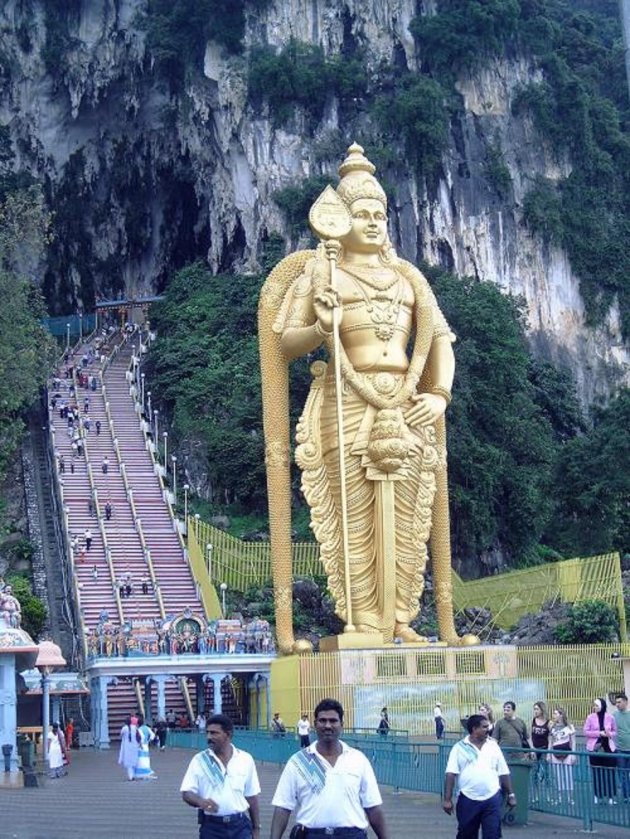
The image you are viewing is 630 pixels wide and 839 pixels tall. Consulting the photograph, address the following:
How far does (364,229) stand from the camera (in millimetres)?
18266

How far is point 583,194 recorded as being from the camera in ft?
136

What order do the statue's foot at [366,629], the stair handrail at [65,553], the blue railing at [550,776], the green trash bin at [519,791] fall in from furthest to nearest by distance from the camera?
1. the stair handrail at [65,553]
2. the statue's foot at [366,629]
3. the green trash bin at [519,791]
4. the blue railing at [550,776]

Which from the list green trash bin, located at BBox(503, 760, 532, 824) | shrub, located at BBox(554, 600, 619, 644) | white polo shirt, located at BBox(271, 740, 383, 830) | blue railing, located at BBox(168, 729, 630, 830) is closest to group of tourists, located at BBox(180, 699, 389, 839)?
white polo shirt, located at BBox(271, 740, 383, 830)

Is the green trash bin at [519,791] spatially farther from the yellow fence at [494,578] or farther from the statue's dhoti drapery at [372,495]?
the yellow fence at [494,578]

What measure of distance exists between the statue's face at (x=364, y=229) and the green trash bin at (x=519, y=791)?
31.9 ft

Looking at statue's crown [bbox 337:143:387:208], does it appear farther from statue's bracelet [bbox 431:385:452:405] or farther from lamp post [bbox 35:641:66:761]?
lamp post [bbox 35:641:66:761]

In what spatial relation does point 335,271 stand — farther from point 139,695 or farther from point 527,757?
point 139,695

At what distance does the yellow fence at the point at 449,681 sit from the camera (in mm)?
16500

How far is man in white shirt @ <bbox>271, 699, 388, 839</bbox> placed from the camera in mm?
5387

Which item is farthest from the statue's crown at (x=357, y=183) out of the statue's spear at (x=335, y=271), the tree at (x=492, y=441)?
the tree at (x=492, y=441)

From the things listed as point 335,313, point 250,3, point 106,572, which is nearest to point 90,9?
point 250,3

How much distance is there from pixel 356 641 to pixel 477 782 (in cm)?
1011

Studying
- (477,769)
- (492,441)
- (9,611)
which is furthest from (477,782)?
(492,441)

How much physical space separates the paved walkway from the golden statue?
127 inches
